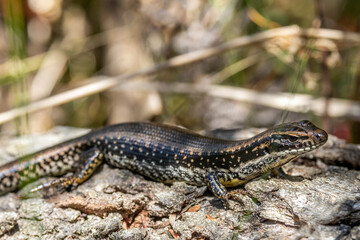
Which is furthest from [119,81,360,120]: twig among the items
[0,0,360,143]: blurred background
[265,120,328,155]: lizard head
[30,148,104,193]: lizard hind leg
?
[30,148,104,193]: lizard hind leg

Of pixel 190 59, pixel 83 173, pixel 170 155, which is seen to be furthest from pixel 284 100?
pixel 83 173

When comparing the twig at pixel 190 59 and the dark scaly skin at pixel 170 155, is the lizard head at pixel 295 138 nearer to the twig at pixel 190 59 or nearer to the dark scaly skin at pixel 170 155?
the dark scaly skin at pixel 170 155

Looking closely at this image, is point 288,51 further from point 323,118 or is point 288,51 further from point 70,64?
point 70,64

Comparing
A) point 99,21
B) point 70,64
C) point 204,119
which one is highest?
point 99,21

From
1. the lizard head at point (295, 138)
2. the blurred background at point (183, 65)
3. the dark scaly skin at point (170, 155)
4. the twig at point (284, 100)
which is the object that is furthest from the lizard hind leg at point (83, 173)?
the twig at point (284, 100)

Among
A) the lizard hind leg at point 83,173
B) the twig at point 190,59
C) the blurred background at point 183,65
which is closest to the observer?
the lizard hind leg at point 83,173

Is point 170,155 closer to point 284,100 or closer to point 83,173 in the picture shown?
point 83,173

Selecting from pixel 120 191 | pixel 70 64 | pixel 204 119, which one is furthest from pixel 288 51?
pixel 70 64
